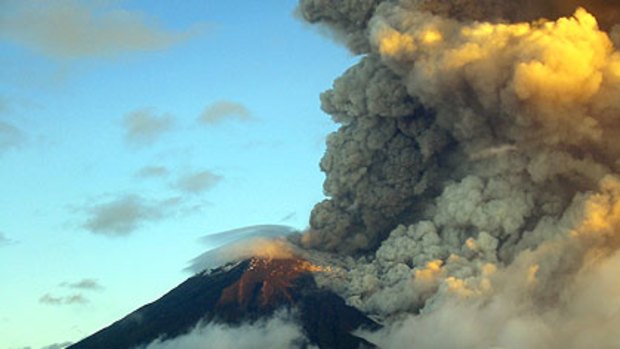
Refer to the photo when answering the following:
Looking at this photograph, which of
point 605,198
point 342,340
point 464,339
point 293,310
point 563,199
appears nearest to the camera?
point 605,198

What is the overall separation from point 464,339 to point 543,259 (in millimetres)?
5276

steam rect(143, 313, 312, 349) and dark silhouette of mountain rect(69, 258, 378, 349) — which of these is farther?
steam rect(143, 313, 312, 349)

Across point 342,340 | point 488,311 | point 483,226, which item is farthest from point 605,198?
point 342,340

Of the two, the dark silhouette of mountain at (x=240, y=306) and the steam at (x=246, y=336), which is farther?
the steam at (x=246, y=336)

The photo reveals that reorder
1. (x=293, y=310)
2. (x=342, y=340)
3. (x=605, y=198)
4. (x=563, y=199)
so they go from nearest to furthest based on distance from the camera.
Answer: (x=605, y=198)
(x=563, y=199)
(x=342, y=340)
(x=293, y=310)

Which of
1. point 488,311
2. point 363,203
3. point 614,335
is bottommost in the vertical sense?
point 614,335

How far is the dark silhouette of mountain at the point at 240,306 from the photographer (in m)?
46.4

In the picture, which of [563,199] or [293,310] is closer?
[563,199]

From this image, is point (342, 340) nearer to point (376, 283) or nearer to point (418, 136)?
point (376, 283)

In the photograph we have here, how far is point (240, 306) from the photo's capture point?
5122 cm

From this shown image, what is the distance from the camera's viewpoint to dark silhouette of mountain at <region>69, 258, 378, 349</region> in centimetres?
4641

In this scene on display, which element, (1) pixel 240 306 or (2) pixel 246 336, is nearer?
(2) pixel 246 336

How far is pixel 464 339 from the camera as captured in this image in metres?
36.5

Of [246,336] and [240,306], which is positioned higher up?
[240,306]
